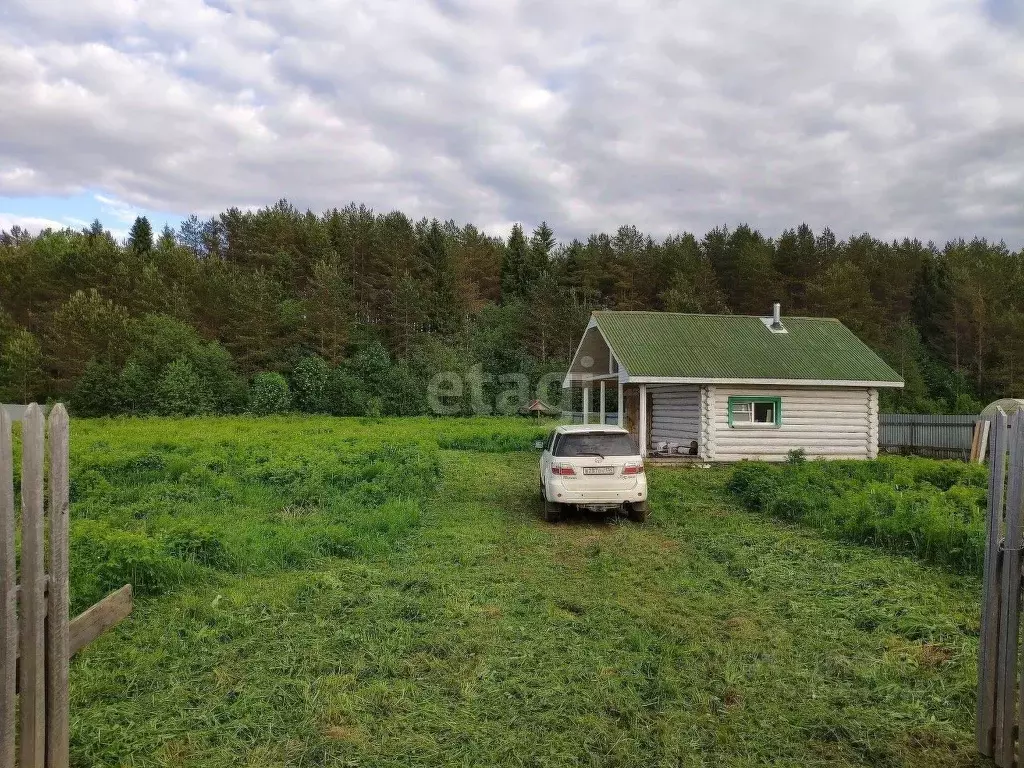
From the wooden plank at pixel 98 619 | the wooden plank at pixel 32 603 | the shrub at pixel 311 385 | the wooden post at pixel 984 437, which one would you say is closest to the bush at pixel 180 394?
the shrub at pixel 311 385

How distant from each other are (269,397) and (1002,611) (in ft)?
146

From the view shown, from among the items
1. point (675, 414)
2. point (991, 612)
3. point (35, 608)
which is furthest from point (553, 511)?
point (675, 414)

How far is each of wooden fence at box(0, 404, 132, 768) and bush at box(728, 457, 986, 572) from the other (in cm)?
904

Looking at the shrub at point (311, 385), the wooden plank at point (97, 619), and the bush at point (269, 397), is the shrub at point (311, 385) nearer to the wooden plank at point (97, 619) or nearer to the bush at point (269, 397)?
the bush at point (269, 397)

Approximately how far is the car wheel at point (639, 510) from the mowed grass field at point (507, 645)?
27cm

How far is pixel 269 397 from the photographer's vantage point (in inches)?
1736

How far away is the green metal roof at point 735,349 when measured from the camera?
20953mm

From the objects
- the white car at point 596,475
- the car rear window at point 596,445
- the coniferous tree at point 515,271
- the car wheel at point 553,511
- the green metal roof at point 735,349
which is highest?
the coniferous tree at point 515,271

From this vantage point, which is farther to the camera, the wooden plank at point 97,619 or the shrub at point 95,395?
the shrub at point 95,395

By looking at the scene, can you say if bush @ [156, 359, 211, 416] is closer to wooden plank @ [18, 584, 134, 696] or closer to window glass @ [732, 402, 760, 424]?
window glass @ [732, 402, 760, 424]

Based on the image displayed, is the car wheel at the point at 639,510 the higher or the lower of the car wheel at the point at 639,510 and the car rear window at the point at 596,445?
the lower

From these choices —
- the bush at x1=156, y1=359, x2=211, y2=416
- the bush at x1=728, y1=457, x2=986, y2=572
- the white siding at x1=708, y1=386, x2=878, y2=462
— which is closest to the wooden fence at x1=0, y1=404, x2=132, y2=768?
the bush at x1=728, y1=457, x2=986, y2=572

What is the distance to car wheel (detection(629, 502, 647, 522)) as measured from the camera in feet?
37.5

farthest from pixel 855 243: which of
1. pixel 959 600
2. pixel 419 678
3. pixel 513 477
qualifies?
pixel 419 678
